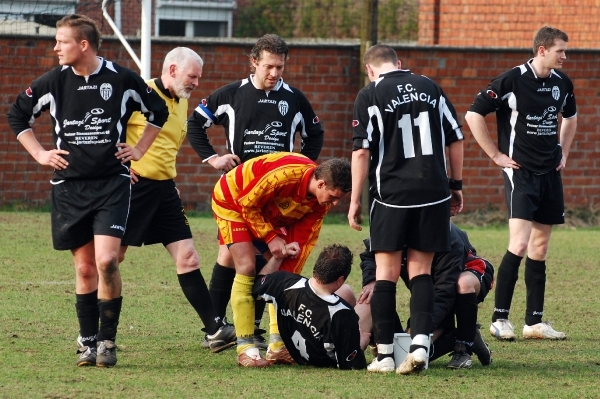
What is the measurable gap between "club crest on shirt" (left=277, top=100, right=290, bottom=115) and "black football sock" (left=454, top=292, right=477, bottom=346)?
1862 mm

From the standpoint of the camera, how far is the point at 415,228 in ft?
19.4

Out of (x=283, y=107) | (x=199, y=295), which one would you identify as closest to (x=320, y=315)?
(x=199, y=295)

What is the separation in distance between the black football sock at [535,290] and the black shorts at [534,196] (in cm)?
34

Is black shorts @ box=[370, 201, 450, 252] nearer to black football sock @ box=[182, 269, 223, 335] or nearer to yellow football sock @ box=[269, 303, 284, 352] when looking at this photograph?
yellow football sock @ box=[269, 303, 284, 352]

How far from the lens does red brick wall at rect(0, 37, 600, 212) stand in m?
14.4

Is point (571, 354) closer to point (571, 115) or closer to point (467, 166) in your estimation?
point (571, 115)

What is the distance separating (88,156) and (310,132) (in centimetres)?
195

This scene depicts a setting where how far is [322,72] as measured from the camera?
14938 millimetres

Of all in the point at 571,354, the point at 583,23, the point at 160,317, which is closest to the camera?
the point at 571,354

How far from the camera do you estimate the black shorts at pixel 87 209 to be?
589 cm

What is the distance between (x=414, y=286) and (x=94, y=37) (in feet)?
7.78

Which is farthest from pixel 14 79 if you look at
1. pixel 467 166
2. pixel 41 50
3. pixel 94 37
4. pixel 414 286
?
pixel 414 286

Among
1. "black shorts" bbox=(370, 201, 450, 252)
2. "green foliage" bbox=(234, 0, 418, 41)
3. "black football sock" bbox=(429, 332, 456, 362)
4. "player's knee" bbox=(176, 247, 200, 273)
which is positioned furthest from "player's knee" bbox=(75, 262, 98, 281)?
"green foliage" bbox=(234, 0, 418, 41)

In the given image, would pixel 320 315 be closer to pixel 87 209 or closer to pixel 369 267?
pixel 369 267
